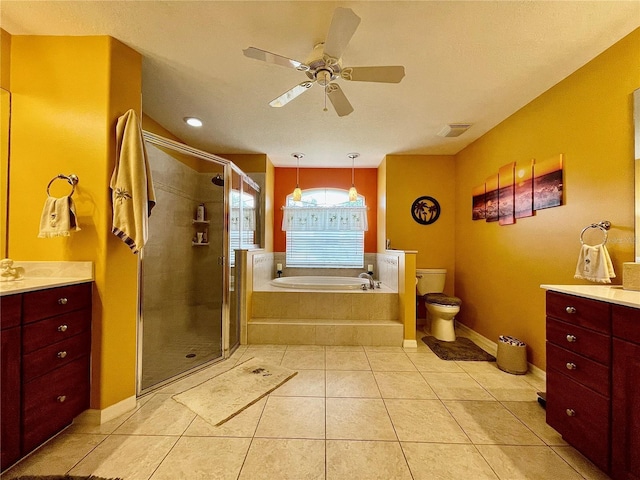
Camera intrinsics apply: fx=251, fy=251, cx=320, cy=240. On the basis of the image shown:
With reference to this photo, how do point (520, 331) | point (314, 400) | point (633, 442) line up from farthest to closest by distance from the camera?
point (520, 331), point (314, 400), point (633, 442)

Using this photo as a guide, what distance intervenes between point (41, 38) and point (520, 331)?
4359mm

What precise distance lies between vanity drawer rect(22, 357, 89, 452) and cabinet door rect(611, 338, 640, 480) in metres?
2.76

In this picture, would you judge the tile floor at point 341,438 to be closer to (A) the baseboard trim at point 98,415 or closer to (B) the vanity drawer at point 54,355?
(A) the baseboard trim at point 98,415

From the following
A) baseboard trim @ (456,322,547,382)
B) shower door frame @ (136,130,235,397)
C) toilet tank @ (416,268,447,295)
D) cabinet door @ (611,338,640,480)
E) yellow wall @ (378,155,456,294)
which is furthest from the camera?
yellow wall @ (378,155,456,294)

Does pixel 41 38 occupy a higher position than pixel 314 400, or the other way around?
pixel 41 38

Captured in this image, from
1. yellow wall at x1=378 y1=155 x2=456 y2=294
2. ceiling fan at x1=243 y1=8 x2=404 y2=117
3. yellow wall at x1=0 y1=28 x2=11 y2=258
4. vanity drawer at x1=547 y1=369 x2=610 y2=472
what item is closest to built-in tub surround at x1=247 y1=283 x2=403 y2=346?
yellow wall at x1=378 y1=155 x2=456 y2=294

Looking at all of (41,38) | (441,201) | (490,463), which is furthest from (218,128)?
(490,463)

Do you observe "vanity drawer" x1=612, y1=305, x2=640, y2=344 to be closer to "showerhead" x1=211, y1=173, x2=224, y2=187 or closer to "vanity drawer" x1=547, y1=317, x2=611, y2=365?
"vanity drawer" x1=547, y1=317, x2=611, y2=365

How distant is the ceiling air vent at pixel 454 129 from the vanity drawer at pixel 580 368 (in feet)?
7.36

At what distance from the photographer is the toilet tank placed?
Answer: 3.46 m

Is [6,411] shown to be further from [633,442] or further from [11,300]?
[633,442]

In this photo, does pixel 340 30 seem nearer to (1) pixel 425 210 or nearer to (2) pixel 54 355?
(2) pixel 54 355

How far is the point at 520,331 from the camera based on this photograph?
238cm

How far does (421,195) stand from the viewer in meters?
3.71
